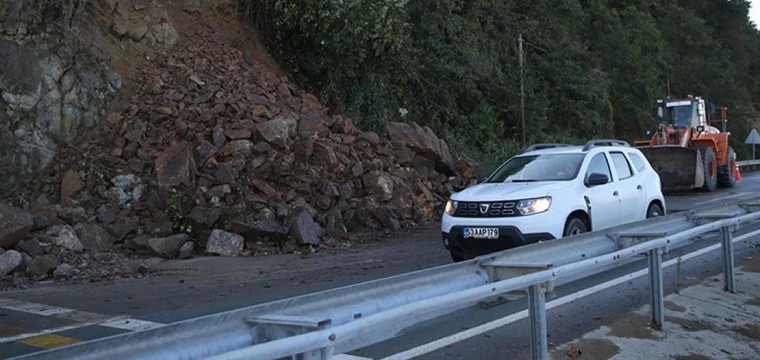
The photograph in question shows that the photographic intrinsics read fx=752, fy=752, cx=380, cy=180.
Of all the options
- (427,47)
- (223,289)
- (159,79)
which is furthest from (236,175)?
(427,47)

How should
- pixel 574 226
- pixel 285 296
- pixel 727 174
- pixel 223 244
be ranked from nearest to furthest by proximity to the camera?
pixel 285 296, pixel 574 226, pixel 223 244, pixel 727 174

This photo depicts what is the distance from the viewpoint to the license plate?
32.2 ft

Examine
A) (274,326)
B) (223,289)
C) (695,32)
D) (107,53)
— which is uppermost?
(695,32)

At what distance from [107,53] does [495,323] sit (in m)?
14.2

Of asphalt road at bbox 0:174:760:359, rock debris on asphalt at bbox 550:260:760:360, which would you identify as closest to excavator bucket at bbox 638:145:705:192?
asphalt road at bbox 0:174:760:359

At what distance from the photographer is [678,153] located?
23.2m

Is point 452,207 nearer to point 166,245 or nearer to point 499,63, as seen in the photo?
point 166,245

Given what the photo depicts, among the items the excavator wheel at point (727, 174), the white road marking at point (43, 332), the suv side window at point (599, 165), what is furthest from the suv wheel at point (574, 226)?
the excavator wheel at point (727, 174)

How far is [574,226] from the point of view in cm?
1009

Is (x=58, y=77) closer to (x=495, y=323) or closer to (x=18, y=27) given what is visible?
(x=18, y=27)

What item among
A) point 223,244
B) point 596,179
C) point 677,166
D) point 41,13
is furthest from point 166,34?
point 677,166

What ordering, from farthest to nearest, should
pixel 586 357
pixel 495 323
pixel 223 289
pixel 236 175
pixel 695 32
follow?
pixel 695 32
pixel 236 175
pixel 223 289
pixel 495 323
pixel 586 357

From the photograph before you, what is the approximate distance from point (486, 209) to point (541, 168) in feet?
5.30

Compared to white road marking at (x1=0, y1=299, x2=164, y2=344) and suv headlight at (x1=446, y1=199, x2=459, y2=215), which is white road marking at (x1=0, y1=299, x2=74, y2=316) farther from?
suv headlight at (x1=446, y1=199, x2=459, y2=215)
